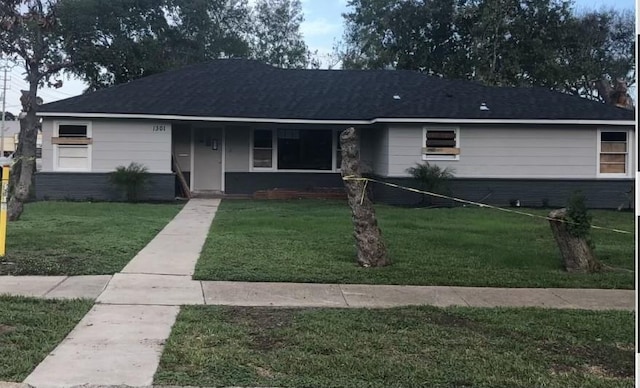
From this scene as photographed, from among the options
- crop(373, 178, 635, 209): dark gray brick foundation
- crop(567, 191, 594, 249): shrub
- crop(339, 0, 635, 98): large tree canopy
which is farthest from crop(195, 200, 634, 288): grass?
crop(339, 0, 635, 98): large tree canopy

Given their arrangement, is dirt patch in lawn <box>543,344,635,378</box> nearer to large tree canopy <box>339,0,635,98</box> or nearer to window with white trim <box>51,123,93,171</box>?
window with white trim <box>51,123,93,171</box>

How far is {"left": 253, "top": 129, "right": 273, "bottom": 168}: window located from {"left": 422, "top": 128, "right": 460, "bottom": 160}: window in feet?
17.5

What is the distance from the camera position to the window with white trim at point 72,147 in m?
19.8

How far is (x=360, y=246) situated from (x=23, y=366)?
546 centimetres

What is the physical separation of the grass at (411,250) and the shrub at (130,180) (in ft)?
13.8

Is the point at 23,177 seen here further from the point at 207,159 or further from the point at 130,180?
the point at 207,159

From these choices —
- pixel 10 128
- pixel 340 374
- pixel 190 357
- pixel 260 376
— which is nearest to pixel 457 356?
pixel 340 374

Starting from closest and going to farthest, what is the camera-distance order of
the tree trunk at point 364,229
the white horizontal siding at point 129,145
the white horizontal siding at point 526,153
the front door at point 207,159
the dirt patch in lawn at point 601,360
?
the dirt patch in lawn at point 601,360 → the tree trunk at point 364,229 → the white horizontal siding at point 129,145 → the white horizontal siding at point 526,153 → the front door at point 207,159

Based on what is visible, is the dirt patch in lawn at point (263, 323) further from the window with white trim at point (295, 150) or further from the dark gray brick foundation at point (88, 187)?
the window with white trim at point (295, 150)

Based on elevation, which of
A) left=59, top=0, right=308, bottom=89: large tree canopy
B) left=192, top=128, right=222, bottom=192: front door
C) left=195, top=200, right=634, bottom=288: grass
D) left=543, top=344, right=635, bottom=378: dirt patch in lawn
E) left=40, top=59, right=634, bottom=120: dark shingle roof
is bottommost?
left=543, top=344, right=635, bottom=378: dirt patch in lawn

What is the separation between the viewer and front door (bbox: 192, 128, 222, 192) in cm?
2203

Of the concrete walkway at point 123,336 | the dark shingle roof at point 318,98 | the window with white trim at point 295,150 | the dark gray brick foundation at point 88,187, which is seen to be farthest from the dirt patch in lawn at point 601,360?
the window with white trim at point 295,150

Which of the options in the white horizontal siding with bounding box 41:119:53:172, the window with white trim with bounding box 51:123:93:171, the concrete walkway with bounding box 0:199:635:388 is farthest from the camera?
the window with white trim with bounding box 51:123:93:171

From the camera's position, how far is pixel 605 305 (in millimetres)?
7465
